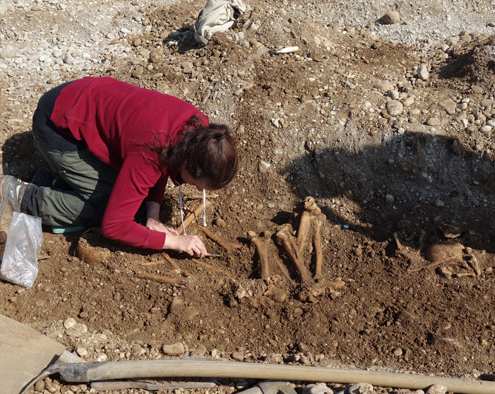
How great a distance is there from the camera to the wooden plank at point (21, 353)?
313cm

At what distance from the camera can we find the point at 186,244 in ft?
12.8

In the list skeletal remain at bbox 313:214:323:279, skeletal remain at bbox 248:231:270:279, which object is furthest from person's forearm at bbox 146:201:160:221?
skeletal remain at bbox 313:214:323:279

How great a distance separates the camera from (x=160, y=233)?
12.4 ft

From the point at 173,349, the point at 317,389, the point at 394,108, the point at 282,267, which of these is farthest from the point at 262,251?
the point at 394,108

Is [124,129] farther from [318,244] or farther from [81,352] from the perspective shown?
[318,244]

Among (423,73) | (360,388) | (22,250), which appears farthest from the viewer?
(423,73)

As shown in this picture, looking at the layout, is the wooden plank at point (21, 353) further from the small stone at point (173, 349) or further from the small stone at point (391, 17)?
the small stone at point (391, 17)

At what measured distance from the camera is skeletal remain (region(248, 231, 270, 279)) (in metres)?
3.96

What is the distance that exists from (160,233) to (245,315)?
2.63 feet

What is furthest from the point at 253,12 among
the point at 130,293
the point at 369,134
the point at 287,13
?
the point at 130,293

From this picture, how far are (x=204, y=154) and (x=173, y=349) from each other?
1.22 m

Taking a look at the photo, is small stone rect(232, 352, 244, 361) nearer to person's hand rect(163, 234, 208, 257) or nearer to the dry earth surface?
the dry earth surface

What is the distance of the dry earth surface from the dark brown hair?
0.92 m

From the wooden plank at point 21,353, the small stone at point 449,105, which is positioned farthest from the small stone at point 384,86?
the wooden plank at point 21,353
